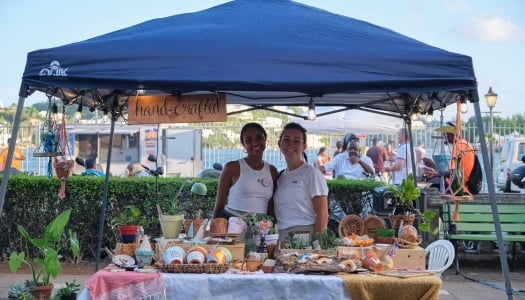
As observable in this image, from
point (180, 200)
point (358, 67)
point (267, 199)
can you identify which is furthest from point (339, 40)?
point (180, 200)

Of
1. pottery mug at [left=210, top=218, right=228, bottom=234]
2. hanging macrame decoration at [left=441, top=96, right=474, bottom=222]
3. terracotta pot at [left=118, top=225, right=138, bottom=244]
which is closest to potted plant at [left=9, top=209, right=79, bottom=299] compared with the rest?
terracotta pot at [left=118, top=225, right=138, bottom=244]

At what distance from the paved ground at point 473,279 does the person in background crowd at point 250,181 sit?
3.05 metres

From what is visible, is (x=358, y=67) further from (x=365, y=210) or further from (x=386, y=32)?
(x=365, y=210)

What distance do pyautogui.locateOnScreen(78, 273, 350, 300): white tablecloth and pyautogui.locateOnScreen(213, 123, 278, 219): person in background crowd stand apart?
138 centimetres

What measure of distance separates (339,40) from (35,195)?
5756mm

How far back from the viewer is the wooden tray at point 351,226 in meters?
5.01

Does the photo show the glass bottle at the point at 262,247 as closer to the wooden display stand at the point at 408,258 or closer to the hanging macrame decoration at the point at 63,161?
the wooden display stand at the point at 408,258

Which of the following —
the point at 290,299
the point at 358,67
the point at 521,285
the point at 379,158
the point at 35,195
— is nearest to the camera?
the point at 290,299

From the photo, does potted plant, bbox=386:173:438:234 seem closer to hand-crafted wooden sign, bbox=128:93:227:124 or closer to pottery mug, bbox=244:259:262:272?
pottery mug, bbox=244:259:262:272

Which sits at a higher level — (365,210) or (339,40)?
(339,40)

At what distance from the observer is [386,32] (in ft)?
16.2

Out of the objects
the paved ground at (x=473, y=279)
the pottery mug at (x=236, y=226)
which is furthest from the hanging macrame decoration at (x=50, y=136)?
the paved ground at (x=473, y=279)

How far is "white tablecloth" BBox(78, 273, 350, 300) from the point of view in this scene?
13.2ft

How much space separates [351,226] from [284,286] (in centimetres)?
116
